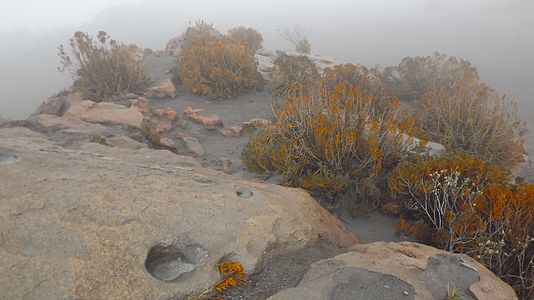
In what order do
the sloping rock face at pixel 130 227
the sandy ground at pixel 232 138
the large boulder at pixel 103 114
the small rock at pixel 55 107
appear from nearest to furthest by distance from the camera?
the sloping rock face at pixel 130 227 < the sandy ground at pixel 232 138 < the large boulder at pixel 103 114 < the small rock at pixel 55 107

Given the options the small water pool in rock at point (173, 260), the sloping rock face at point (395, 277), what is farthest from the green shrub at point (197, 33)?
the sloping rock face at point (395, 277)

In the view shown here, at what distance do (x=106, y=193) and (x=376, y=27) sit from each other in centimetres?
4022

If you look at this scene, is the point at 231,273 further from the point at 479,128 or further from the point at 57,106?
the point at 57,106

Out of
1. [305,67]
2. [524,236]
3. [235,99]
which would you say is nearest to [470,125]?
[524,236]

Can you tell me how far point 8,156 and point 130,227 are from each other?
1639 millimetres

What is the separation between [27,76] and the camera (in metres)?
34.9

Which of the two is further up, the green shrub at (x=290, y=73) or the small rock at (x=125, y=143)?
the green shrub at (x=290, y=73)

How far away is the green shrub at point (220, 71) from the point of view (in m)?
9.30

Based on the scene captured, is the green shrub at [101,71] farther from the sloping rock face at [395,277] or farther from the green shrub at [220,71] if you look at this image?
the sloping rock face at [395,277]

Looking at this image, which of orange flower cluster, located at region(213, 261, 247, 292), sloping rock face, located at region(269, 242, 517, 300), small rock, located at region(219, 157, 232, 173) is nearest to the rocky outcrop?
small rock, located at region(219, 157, 232, 173)

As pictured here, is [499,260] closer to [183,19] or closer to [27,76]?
[27,76]

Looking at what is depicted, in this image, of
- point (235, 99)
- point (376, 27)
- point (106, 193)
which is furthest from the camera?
point (376, 27)

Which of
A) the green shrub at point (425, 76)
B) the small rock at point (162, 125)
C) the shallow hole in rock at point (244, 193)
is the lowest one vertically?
the small rock at point (162, 125)

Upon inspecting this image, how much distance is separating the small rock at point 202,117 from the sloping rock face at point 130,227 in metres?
4.12
